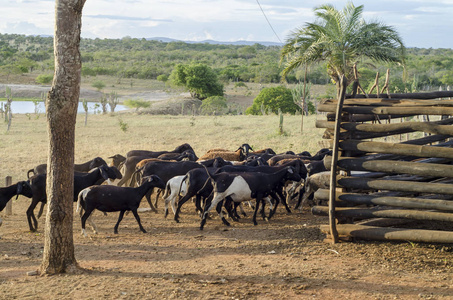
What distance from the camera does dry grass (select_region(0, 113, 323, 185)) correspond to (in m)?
20.4

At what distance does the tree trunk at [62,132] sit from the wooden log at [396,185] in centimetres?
407

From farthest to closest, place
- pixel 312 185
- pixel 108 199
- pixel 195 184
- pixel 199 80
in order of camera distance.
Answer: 1. pixel 199 80
2. pixel 312 185
3. pixel 195 184
4. pixel 108 199

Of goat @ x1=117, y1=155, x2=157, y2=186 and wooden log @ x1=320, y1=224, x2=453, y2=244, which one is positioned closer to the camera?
wooden log @ x1=320, y1=224, x2=453, y2=244

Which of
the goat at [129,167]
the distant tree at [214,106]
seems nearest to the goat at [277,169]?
the goat at [129,167]

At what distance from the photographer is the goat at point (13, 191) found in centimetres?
987

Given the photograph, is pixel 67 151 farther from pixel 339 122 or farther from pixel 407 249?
pixel 407 249

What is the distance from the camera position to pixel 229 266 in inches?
288

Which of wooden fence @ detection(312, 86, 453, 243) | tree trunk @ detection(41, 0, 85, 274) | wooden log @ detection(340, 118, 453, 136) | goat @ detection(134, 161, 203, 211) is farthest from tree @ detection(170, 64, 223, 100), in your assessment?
tree trunk @ detection(41, 0, 85, 274)

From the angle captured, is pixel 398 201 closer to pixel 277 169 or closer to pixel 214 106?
pixel 277 169

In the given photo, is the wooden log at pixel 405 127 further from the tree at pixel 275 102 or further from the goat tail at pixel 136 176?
the tree at pixel 275 102

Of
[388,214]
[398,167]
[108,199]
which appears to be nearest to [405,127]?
[398,167]

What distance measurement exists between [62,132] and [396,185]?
470cm

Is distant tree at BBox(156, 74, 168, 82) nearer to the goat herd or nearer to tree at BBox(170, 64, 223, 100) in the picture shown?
tree at BBox(170, 64, 223, 100)

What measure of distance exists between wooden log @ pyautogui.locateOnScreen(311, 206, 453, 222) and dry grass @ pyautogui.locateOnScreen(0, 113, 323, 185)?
11303 mm
